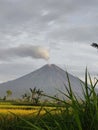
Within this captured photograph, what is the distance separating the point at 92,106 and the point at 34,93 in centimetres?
14028

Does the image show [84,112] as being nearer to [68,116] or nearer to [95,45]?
[68,116]

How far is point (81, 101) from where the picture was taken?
19.3ft

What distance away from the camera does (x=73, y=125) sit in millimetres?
4863

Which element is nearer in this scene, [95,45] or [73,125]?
[73,125]

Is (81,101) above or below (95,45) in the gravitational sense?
below

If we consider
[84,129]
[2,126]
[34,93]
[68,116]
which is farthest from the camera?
[34,93]

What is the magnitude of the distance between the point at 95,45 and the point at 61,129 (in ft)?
95.8

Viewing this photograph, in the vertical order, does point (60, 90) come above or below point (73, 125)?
above

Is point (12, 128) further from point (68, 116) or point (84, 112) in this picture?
point (84, 112)

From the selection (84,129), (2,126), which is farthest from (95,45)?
(84,129)

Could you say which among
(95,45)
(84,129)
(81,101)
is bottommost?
(84,129)

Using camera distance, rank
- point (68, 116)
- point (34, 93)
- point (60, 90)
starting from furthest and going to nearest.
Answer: point (34, 93), point (68, 116), point (60, 90)

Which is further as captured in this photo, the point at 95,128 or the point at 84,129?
the point at 84,129

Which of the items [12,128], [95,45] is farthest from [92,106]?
[95,45]
